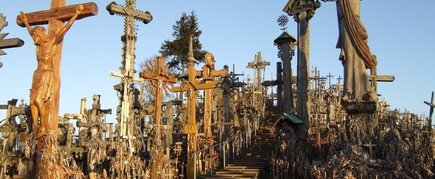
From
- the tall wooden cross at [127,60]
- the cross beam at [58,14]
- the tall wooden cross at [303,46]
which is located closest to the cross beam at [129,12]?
the tall wooden cross at [127,60]

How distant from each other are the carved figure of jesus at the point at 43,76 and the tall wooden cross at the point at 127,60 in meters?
12.5

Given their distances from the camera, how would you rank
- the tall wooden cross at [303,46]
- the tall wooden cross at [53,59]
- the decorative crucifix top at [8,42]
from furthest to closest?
1. the tall wooden cross at [303,46]
2. the decorative crucifix top at [8,42]
3. the tall wooden cross at [53,59]

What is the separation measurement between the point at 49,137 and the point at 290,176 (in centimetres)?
754

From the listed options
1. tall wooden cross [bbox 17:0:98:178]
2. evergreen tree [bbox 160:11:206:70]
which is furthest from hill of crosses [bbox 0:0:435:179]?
evergreen tree [bbox 160:11:206:70]

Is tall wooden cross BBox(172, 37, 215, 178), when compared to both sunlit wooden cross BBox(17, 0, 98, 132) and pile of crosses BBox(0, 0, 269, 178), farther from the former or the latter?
sunlit wooden cross BBox(17, 0, 98, 132)

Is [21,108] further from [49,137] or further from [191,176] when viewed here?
[49,137]

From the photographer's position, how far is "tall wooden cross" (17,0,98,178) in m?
6.77

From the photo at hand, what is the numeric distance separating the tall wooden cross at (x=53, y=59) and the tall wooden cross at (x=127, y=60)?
12.4 meters

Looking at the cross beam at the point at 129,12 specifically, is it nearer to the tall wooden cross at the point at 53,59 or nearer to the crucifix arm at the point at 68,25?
the tall wooden cross at the point at 53,59

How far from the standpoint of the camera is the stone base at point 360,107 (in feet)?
42.3

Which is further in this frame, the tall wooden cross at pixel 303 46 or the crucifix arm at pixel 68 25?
the tall wooden cross at pixel 303 46

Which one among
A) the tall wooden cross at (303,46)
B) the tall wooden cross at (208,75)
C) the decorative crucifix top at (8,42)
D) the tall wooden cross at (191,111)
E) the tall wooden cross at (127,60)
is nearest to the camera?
the decorative crucifix top at (8,42)

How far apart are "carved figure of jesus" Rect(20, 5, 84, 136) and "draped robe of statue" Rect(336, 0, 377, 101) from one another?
8646 millimetres

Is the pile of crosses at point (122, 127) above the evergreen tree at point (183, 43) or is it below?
below
